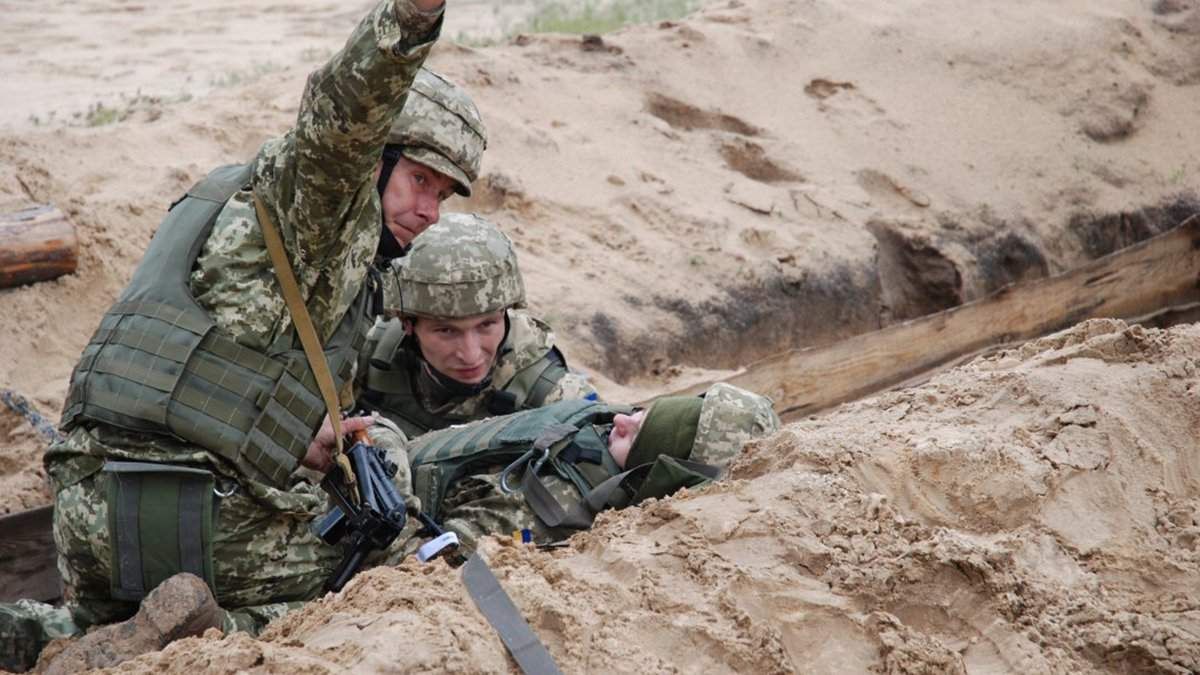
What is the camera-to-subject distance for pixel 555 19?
43.0 feet

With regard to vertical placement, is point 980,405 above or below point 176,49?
above

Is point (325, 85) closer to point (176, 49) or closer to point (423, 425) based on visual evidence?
point (423, 425)

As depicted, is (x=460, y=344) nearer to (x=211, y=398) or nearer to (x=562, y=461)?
(x=562, y=461)

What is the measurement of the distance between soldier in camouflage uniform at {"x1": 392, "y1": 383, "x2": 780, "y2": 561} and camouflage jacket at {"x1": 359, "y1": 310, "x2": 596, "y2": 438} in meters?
0.75

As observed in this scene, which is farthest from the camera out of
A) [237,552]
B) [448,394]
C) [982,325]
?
[982,325]

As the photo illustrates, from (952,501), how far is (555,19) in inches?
387

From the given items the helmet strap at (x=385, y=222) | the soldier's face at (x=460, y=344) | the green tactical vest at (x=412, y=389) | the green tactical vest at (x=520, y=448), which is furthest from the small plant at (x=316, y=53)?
the helmet strap at (x=385, y=222)

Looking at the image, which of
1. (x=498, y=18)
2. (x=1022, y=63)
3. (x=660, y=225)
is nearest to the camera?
(x=660, y=225)

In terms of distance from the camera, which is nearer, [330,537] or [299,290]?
[299,290]

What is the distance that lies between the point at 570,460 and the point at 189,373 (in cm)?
113

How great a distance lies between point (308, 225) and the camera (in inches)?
152

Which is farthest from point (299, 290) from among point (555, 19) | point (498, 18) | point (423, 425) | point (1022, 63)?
point (498, 18)

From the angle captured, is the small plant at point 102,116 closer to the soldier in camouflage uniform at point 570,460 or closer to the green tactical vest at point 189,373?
the soldier in camouflage uniform at point 570,460

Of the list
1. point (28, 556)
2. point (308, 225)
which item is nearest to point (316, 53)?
point (28, 556)
